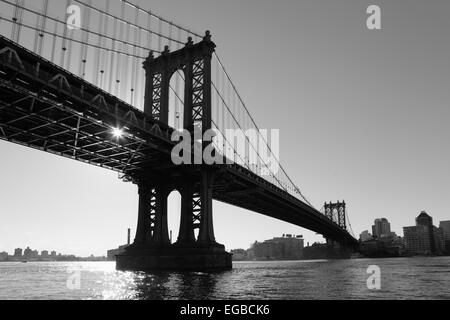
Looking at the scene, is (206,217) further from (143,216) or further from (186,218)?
(143,216)

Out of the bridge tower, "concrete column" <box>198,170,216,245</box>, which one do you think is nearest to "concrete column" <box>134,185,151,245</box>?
the bridge tower

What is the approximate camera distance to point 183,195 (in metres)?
54.3

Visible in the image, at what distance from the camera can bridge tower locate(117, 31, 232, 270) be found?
165 feet

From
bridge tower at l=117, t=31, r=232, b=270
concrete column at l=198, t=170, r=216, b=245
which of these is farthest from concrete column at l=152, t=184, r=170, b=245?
concrete column at l=198, t=170, r=216, b=245

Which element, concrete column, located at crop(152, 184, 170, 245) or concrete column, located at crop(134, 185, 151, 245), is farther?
concrete column, located at crop(134, 185, 151, 245)

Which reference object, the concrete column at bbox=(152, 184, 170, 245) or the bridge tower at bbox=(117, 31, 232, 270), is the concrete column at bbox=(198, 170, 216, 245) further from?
the concrete column at bbox=(152, 184, 170, 245)

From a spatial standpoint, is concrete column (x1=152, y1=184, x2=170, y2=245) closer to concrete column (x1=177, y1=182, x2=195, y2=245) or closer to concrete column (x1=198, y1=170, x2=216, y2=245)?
concrete column (x1=177, y1=182, x2=195, y2=245)

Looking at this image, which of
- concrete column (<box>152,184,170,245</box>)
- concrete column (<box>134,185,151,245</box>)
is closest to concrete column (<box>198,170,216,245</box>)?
concrete column (<box>152,184,170,245</box>)

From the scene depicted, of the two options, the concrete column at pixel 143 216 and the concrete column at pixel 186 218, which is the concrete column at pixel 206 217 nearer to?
the concrete column at pixel 186 218

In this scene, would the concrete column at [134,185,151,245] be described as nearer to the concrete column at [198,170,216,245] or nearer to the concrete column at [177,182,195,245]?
the concrete column at [177,182,195,245]

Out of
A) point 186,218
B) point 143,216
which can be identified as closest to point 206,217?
point 186,218

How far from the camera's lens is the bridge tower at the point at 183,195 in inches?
1977

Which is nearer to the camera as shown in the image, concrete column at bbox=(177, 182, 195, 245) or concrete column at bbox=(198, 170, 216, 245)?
concrete column at bbox=(198, 170, 216, 245)
